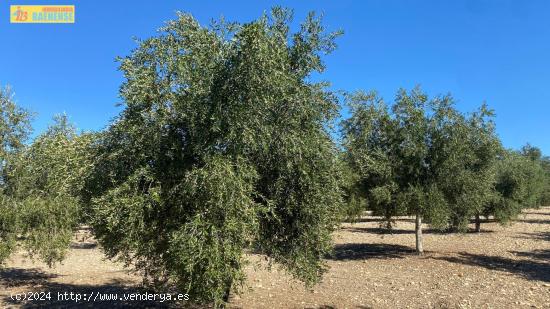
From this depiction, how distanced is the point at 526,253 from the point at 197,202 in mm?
24295

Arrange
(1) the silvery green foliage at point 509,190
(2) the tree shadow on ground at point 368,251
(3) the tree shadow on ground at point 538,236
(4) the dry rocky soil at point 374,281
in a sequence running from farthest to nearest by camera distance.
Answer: (1) the silvery green foliage at point 509,190 → (3) the tree shadow on ground at point 538,236 → (2) the tree shadow on ground at point 368,251 → (4) the dry rocky soil at point 374,281

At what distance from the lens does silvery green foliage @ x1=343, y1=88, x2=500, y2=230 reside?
70.7 ft

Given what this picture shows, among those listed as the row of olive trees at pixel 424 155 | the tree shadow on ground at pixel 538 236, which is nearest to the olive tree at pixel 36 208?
the row of olive trees at pixel 424 155

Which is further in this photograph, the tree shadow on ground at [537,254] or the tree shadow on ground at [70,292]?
the tree shadow on ground at [537,254]

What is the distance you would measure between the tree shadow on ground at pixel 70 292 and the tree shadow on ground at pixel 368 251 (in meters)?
11.9

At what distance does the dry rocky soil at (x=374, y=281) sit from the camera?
14219mm

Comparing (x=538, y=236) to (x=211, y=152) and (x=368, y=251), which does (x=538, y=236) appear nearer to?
(x=368, y=251)

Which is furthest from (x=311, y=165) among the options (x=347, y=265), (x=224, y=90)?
(x=347, y=265)

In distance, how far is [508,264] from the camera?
22.0 metres

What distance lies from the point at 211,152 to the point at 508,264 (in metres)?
19.5

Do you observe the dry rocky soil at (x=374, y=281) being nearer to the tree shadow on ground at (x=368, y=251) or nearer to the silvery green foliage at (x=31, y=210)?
the tree shadow on ground at (x=368, y=251)

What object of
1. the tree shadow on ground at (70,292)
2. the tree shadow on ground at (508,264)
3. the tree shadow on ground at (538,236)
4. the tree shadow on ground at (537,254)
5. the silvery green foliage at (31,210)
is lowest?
the tree shadow on ground at (538,236)

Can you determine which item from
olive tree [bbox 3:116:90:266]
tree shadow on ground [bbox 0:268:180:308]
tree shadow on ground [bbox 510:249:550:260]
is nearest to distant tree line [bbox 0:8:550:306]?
tree shadow on ground [bbox 0:268:180:308]

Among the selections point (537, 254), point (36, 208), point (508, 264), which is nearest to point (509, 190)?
point (537, 254)
